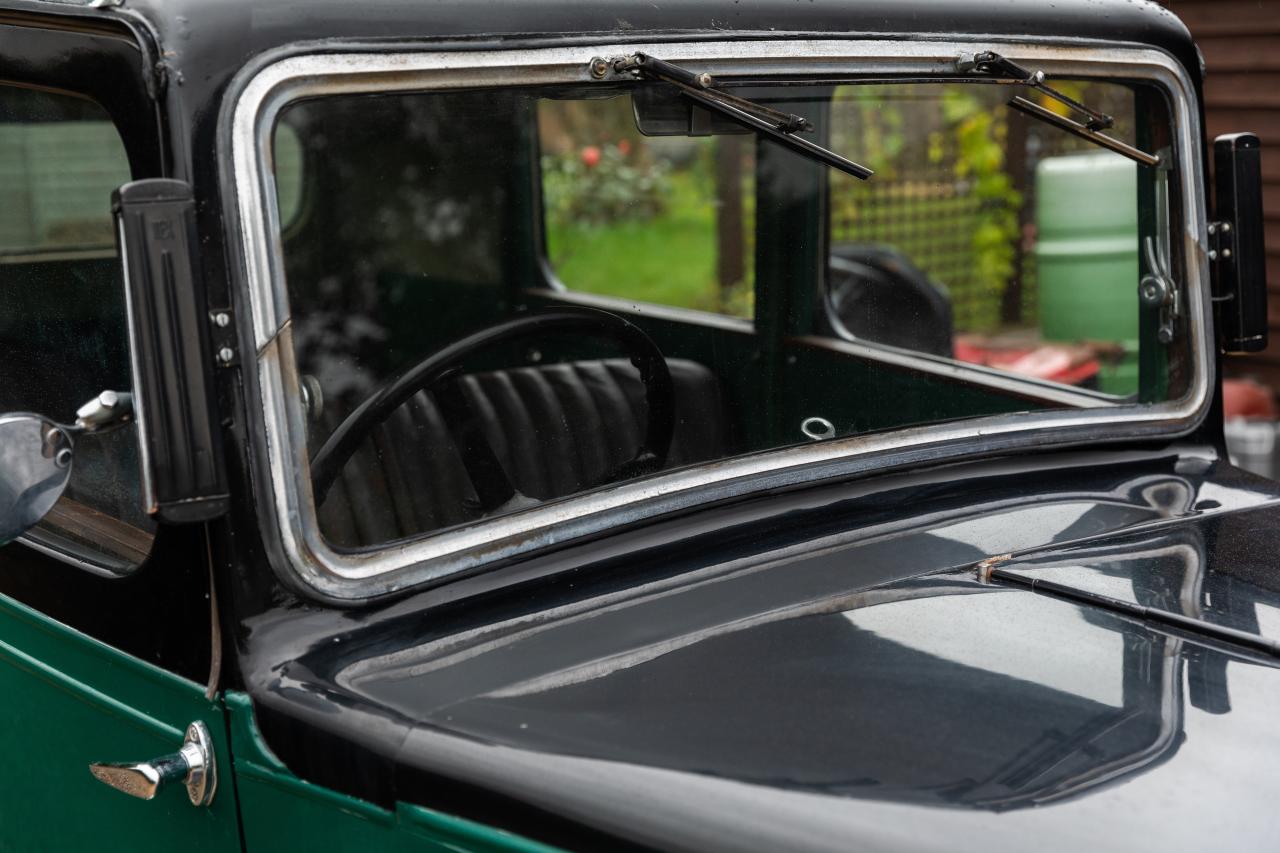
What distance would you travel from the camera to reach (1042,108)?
197 cm

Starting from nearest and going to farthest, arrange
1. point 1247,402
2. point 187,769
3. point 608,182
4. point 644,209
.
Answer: point 187,769 → point 1247,402 → point 644,209 → point 608,182

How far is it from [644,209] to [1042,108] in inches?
202

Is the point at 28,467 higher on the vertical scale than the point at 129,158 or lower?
lower

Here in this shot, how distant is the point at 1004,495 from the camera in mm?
1887

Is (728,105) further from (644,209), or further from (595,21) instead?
(644,209)

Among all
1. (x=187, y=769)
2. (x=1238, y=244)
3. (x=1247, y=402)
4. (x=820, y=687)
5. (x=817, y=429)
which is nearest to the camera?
(x=820, y=687)

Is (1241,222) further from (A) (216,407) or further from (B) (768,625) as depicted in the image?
(A) (216,407)

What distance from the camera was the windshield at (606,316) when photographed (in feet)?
5.39

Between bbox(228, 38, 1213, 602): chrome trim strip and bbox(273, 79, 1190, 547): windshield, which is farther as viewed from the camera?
bbox(273, 79, 1190, 547): windshield

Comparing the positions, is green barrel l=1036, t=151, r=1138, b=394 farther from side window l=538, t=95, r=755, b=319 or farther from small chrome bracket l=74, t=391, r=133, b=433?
small chrome bracket l=74, t=391, r=133, b=433

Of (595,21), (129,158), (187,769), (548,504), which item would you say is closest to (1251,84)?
(595,21)

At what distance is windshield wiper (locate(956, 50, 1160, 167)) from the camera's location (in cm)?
189

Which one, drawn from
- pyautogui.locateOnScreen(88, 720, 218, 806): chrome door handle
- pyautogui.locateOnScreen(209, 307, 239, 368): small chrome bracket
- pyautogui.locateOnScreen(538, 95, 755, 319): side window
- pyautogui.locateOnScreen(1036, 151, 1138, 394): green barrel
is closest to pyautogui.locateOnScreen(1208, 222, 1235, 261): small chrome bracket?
pyautogui.locateOnScreen(1036, 151, 1138, 394): green barrel

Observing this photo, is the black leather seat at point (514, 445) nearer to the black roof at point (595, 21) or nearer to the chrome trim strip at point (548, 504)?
the chrome trim strip at point (548, 504)
